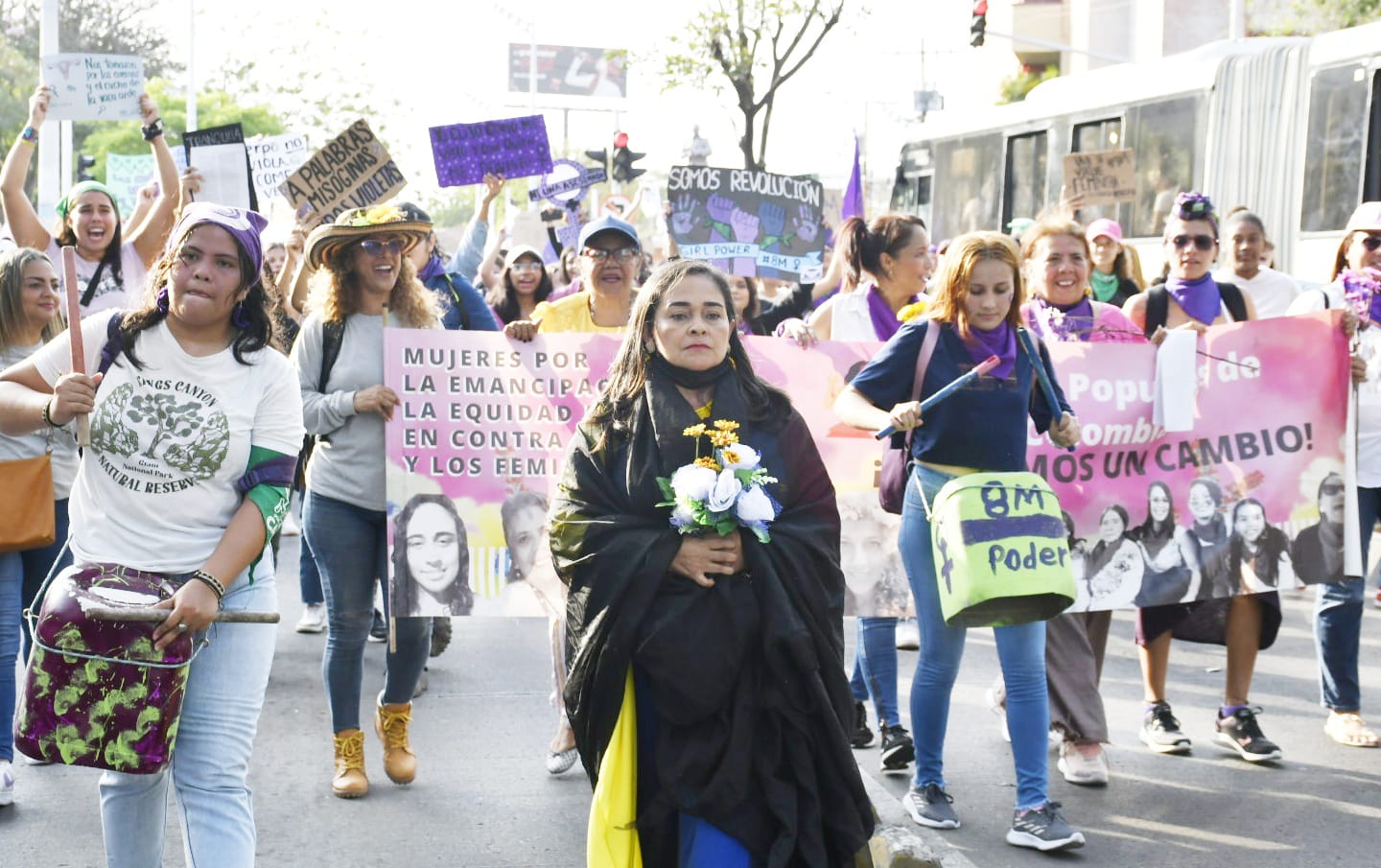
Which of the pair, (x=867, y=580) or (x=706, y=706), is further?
(x=867, y=580)

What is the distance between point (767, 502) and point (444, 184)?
518cm

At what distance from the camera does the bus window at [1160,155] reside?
17.3 meters

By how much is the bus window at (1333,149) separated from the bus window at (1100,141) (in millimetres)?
2507

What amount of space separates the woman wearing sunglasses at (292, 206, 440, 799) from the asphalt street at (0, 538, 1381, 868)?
27cm

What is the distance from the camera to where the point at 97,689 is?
3.66 m

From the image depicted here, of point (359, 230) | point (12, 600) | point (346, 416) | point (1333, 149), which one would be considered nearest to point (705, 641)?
point (346, 416)

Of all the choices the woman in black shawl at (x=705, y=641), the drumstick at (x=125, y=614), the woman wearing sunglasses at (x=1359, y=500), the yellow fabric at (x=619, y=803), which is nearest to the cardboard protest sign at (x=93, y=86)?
the woman wearing sunglasses at (x=1359, y=500)

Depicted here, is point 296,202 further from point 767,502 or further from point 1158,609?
point 767,502

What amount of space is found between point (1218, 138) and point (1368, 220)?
10.8m

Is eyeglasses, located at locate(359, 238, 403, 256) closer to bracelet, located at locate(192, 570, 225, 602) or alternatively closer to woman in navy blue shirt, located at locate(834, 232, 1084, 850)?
woman in navy blue shirt, located at locate(834, 232, 1084, 850)

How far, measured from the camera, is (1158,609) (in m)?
6.64

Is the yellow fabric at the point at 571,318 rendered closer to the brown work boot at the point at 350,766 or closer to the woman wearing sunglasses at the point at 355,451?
the woman wearing sunglasses at the point at 355,451

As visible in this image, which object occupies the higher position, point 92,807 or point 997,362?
point 997,362

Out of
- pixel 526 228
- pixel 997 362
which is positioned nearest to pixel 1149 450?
pixel 997 362
